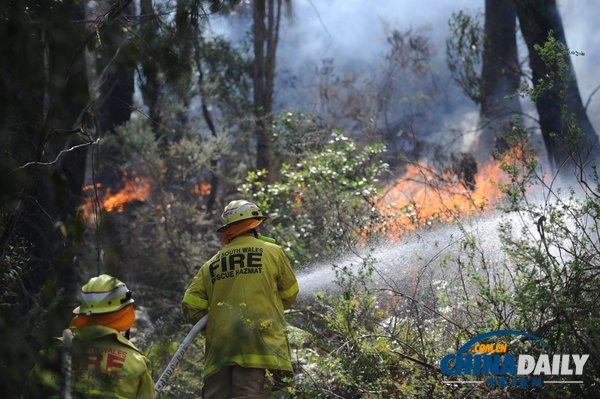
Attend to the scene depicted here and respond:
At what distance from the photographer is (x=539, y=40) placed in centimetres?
1405

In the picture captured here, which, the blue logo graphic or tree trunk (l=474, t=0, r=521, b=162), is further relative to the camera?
tree trunk (l=474, t=0, r=521, b=162)

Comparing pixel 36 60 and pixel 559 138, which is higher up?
pixel 559 138

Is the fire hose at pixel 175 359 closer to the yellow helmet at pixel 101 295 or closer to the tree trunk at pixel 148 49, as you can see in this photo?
the yellow helmet at pixel 101 295

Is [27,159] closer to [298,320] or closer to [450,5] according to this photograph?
[298,320]

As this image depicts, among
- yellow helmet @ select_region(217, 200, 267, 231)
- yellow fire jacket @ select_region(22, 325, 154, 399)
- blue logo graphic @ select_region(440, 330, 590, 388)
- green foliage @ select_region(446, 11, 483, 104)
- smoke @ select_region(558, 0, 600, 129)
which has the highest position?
smoke @ select_region(558, 0, 600, 129)

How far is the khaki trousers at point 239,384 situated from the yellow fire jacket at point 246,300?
74mm

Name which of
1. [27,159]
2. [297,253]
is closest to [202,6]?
[27,159]

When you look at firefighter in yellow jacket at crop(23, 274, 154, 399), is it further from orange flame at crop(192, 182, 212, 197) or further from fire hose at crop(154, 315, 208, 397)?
orange flame at crop(192, 182, 212, 197)

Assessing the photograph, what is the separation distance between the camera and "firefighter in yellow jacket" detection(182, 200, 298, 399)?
5.36m

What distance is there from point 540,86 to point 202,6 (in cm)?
255

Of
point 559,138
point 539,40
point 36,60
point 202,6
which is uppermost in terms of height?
point 539,40

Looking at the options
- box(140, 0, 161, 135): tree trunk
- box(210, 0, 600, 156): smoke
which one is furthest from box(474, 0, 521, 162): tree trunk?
box(140, 0, 161, 135): tree trunk

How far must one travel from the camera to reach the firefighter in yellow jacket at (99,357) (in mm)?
2559

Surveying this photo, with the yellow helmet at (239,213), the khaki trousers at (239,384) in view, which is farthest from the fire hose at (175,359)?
the yellow helmet at (239,213)
